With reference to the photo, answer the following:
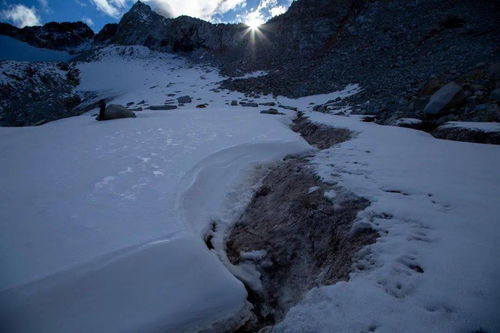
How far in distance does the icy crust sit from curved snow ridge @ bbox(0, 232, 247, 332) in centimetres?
87

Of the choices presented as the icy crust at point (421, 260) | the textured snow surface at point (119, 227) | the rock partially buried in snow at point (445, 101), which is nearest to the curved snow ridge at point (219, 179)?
the textured snow surface at point (119, 227)

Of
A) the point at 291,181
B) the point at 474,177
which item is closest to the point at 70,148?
the point at 291,181

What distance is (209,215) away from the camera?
4.36 meters

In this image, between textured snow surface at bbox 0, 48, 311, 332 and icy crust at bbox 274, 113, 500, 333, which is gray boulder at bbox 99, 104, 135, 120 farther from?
icy crust at bbox 274, 113, 500, 333

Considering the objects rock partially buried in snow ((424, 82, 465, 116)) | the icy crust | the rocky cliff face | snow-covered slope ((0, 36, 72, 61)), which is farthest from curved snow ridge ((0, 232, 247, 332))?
snow-covered slope ((0, 36, 72, 61))

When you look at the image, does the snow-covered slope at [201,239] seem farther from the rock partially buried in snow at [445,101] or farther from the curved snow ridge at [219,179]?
the rock partially buried in snow at [445,101]

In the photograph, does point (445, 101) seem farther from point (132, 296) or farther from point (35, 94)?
point (35, 94)

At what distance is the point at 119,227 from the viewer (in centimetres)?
331

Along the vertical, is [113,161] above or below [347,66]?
below

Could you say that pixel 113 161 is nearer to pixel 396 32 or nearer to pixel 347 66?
pixel 347 66

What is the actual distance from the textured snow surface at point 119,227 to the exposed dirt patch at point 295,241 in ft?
1.53

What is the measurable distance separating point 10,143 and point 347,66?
22393 millimetres

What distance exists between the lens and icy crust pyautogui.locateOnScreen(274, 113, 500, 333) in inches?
67.6

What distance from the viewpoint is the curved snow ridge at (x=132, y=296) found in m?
2.26
